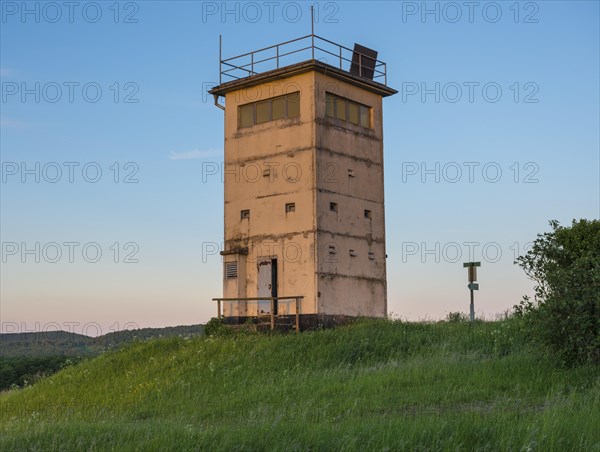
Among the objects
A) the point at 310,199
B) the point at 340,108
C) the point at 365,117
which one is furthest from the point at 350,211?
the point at 365,117

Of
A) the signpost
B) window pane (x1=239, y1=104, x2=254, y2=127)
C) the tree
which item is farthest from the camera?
window pane (x1=239, y1=104, x2=254, y2=127)

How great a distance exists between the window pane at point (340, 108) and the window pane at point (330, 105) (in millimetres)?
233

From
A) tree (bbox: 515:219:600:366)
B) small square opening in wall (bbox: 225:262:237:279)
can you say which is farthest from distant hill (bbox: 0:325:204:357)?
tree (bbox: 515:219:600:366)

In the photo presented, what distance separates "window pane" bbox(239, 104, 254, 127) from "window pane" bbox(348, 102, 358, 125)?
15.0 feet

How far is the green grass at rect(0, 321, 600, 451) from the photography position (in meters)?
15.2

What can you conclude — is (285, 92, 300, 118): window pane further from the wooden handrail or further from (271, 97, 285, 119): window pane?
the wooden handrail

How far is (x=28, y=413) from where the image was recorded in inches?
1064

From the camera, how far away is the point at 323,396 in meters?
23.0

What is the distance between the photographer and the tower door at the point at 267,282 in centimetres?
3800

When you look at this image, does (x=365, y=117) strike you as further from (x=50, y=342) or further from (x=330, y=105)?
(x=50, y=342)

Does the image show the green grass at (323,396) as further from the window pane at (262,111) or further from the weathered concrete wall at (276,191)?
the window pane at (262,111)

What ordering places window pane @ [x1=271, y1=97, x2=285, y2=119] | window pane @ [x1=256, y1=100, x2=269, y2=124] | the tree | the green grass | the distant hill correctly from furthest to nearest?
1. the distant hill
2. window pane @ [x1=256, y1=100, x2=269, y2=124]
3. window pane @ [x1=271, y1=97, x2=285, y2=119]
4. the tree
5. the green grass

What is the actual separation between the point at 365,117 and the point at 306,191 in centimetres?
582

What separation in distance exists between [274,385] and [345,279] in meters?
12.6
